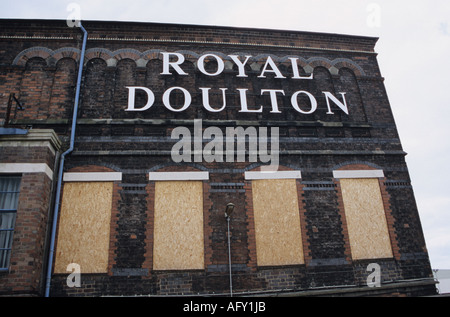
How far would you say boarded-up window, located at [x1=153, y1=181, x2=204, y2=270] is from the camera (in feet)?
28.0

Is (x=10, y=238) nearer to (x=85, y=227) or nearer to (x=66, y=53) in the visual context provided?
(x=85, y=227)

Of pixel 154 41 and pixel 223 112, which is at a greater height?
pixel 154 41

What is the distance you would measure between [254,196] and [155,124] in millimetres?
3674

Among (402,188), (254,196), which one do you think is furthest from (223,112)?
(402,188)

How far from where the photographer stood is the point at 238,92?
10.8 m

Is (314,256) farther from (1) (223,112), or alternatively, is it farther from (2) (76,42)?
(2) (76,42)

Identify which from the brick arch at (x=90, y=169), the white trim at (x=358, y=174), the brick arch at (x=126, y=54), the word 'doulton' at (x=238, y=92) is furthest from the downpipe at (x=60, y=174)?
the white trim at (x=358, y=174)

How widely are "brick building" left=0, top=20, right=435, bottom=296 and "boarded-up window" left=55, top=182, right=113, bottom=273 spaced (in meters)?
0.03

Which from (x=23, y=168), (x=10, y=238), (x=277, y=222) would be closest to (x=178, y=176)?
(x=277, y=222)

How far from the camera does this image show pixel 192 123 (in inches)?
396

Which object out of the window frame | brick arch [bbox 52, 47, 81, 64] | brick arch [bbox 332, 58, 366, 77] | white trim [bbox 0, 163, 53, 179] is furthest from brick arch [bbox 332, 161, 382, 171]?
brick arch [bbox 52, 47, 81, 64]

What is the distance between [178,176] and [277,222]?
308cm

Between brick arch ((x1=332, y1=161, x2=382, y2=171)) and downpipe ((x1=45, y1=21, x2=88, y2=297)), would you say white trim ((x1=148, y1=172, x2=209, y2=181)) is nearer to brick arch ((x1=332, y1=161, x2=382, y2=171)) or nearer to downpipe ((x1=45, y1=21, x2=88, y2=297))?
downpipe ((x1=45, y1=21, x2=88, y2=297))

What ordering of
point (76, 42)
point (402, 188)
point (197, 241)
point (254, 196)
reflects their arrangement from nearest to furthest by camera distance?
point (197, 241), point (254, 196), point (402, 188), point (76, 42)
